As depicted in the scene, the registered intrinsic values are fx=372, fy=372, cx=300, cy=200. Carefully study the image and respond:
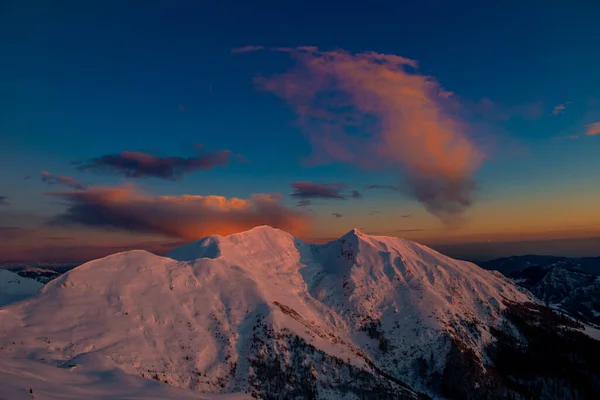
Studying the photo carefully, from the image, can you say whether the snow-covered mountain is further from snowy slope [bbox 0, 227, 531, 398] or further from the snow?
the snow

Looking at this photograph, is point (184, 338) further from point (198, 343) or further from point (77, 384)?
point (77, 384)

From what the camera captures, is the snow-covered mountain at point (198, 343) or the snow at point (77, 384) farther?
the snow-covered mountain at point (198, 343)

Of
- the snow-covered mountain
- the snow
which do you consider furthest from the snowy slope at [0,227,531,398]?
the snow

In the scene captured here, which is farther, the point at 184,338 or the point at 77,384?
the point at 184,338

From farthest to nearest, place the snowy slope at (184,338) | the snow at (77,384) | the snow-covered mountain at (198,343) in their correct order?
1. the snow-covered mountain at (198,343)
2. the snowy slope at (184,338)
3. the snow at (77,384)

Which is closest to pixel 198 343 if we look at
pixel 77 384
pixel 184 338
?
pixel 184 338

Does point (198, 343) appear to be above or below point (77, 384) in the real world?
below

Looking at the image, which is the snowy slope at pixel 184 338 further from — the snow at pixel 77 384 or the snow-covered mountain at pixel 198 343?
the snow at pixel 77 384

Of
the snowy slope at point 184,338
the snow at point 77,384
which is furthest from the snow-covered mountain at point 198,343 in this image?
the snow at point 77,384

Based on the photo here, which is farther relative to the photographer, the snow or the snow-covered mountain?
the snow-covered mountain

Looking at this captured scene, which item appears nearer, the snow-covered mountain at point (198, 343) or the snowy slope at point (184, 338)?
the snowy slope at point (184, 338)

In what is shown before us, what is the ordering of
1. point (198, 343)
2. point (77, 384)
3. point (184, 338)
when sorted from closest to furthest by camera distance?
point (77, 384) < point (184, 338) < point (198, 343)

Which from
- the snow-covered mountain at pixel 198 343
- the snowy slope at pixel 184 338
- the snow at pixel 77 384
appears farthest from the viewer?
the snow-covered mountain at pixel 198 343
